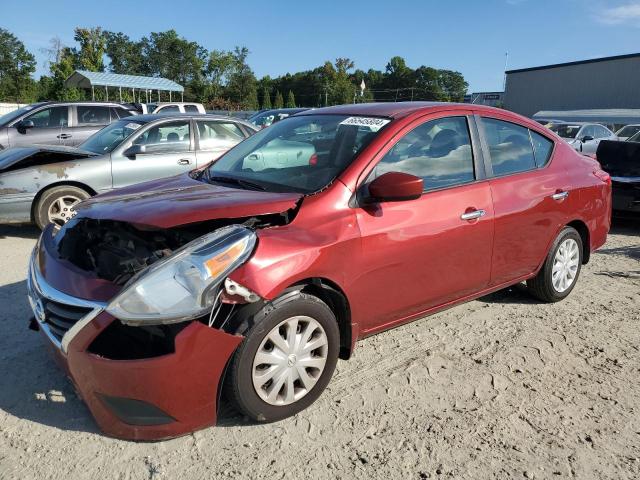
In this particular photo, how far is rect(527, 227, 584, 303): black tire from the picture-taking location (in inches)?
170

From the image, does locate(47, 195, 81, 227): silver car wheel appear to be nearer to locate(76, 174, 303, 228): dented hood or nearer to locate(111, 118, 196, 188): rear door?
locate(111, 118, 196, 188): rear door

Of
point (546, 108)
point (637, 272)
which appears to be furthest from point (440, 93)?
point (637, 272)

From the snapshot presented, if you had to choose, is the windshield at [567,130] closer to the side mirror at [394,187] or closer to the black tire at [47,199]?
the black tire at [47,199]

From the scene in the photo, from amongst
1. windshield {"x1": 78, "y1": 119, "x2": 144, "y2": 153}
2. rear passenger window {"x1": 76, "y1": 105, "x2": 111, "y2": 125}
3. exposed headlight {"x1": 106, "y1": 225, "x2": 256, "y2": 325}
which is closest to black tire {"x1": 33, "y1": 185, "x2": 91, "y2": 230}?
windshield {"x1": 78, "y1": 119, "x2": 144, "y2": 153}

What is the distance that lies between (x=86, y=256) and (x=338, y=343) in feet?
4.95

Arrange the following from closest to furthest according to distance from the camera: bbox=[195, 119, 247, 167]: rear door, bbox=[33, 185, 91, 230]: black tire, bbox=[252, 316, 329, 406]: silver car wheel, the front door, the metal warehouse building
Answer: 1. bbox=[252, 316, 329, 406]: silver car wheel
2. the front door
3. bbox=[33, 185, 91, 230]: black tire
4. bbox=[195, 119, 247, 167]: rear door
5. the metal warehouse building

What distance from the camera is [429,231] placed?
3273mm

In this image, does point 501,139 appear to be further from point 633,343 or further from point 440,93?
point 440,93

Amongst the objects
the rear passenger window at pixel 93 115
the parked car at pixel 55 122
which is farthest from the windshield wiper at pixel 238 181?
the rear passenger window at pixel 93 115

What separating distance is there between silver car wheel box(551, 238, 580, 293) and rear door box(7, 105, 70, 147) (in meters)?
10.9

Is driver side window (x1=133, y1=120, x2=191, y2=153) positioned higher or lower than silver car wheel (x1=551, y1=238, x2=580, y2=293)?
higher

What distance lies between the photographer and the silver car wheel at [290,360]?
260 cm

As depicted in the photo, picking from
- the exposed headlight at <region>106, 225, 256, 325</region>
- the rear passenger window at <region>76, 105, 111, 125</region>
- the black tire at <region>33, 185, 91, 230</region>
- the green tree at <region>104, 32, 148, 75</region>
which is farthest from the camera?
the green tree at <region>104, 32, 148, 75</region>

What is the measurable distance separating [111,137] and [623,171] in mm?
7870
